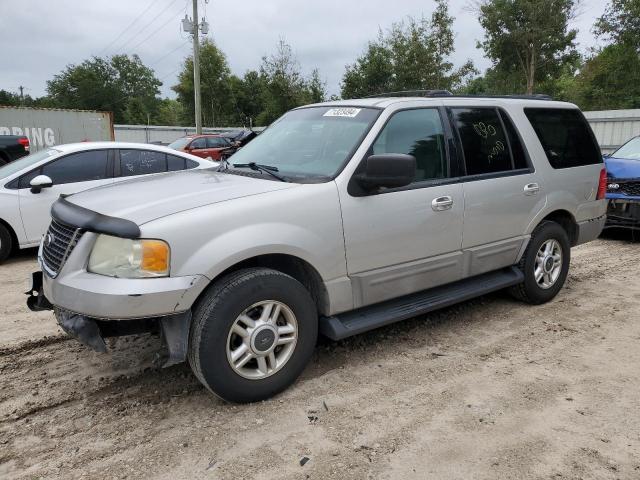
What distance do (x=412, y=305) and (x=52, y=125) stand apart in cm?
1856

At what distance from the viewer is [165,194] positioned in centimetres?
321

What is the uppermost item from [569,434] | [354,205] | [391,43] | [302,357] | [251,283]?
[391,43]

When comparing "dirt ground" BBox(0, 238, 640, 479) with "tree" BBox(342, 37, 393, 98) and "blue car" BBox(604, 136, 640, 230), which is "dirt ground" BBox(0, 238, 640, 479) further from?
"tree" BBox(342, 37, 393, 98)

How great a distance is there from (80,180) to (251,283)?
16.2 feet

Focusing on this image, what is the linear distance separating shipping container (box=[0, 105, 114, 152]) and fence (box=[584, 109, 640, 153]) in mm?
16890

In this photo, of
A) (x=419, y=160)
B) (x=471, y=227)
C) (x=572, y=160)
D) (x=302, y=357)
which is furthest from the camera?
(x=572, y=160)

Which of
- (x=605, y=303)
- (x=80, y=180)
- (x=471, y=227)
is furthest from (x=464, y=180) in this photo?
(x=80, y=180)

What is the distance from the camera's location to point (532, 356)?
3.94 meters

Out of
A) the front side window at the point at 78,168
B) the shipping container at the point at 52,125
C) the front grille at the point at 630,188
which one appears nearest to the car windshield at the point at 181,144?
the shipping container at the point at 52,125

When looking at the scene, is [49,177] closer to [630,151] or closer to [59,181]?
[59,181]

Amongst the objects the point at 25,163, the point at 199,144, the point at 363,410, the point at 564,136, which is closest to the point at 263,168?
the point at 363,410

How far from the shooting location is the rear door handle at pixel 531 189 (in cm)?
460

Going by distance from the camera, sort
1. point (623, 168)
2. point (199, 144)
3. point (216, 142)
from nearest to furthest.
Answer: point (623, 168) < point (199, 144) < point (216, 142)

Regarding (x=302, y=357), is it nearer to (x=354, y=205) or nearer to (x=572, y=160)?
(x=354, y=205)
